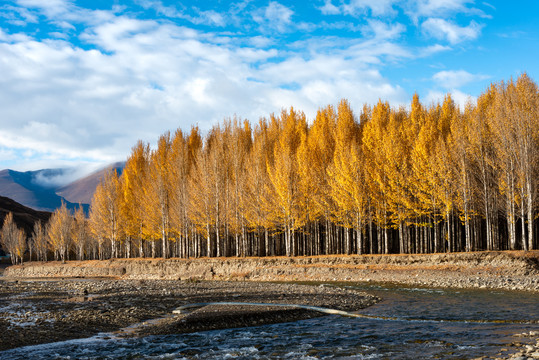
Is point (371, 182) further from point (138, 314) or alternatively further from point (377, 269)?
point (138, 314)

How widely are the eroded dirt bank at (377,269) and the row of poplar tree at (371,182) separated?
281 cm

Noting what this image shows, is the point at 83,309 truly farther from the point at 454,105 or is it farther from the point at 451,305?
the point at 454,105

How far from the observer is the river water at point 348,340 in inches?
380

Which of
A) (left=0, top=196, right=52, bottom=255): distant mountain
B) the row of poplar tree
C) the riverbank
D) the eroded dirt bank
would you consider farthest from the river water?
(left=0, top=196, right=52, bottom=255): distant mountain

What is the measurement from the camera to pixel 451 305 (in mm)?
16188

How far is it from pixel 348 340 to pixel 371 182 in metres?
25.0

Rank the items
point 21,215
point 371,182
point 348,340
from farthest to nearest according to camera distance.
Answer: point 21,215 → point 371,182 → point 348,340

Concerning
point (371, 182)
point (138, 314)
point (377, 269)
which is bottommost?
point (377, 269)

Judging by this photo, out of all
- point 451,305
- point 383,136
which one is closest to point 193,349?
point 451,305

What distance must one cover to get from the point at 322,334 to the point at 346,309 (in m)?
4.43

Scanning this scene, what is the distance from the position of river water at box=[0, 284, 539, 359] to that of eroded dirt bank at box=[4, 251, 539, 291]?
946cm

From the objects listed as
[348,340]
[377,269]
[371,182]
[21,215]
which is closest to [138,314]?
[348,340]

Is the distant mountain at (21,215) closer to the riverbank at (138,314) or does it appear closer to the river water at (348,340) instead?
the riverbank at (138,314)

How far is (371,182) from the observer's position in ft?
114
